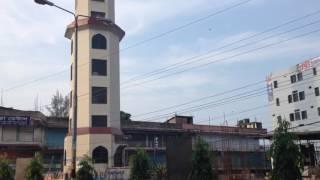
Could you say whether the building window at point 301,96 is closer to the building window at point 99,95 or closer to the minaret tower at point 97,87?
the minaret tower at point 97,87

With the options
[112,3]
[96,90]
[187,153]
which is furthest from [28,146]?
[187,153]

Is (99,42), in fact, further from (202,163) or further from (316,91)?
(316,91)

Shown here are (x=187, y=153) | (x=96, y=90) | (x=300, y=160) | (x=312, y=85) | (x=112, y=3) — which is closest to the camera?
(x=187, y=153)

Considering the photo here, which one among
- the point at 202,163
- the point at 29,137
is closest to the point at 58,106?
the point at 29,137

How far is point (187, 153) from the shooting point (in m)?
10.5

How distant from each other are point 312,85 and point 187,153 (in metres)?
55.9

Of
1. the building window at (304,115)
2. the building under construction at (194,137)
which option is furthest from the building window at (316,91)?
the building under construction at (194,137)

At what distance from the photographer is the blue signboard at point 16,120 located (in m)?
56.3

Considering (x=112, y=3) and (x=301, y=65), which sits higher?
(x=112, y=3)

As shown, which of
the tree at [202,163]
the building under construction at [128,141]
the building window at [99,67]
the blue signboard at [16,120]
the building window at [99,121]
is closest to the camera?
the tree at [202,163]

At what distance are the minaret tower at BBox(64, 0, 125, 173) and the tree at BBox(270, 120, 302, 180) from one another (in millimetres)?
30461

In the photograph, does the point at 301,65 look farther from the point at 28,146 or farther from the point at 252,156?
the point at 28,146

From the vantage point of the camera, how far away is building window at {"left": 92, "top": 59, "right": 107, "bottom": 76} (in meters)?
52.2

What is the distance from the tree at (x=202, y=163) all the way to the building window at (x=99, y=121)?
24416 millimetres
